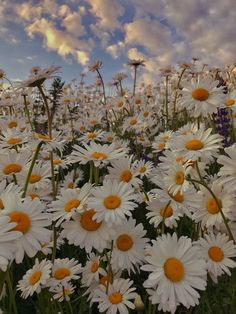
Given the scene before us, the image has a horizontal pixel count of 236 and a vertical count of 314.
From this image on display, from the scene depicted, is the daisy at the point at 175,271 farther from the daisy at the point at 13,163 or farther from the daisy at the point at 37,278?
the daisy at the point at 13,163

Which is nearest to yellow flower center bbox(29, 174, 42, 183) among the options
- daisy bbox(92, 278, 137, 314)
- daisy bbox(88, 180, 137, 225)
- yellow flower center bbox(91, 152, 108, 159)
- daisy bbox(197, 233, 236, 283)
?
yellow flower center bbox(91, 152, 108, 159)

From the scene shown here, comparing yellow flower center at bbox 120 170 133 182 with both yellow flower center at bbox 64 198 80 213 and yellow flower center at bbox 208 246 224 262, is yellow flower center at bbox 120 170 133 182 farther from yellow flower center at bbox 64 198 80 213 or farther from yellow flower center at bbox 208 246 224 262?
yellow flower center at bbox 208 246 224 262

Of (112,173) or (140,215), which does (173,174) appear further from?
(140,215)

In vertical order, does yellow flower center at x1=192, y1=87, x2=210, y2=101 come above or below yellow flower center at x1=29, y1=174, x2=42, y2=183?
above

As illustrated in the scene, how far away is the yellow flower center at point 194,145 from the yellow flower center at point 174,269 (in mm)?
563

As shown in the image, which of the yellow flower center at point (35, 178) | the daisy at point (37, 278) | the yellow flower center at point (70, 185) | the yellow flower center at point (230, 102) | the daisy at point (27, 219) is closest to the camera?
the daisy at point (27, 219)

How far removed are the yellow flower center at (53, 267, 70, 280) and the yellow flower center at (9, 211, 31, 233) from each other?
0.63 meters

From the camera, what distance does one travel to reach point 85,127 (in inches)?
211

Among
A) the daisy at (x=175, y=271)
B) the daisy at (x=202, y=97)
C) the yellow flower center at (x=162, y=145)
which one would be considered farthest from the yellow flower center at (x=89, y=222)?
the yellow flower center at (x=162, y=145)

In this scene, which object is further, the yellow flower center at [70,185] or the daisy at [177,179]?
the yellow flower center at [70,185]

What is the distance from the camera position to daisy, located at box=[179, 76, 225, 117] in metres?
2.28

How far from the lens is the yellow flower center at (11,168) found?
217cm

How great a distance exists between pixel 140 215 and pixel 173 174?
151 cm

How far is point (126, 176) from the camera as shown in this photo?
2135 millimetres
